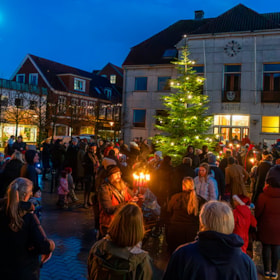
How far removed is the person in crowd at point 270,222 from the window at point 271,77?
2137cm

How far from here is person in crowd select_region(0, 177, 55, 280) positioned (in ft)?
10.3

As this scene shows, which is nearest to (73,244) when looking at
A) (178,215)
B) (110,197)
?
(110,197)

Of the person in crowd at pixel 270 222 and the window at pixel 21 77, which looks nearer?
the person in crowd at pixel 270 222

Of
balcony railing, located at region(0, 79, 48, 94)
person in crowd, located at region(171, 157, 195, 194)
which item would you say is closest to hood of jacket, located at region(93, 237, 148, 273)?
person in crowd, located at region(171, 157, 195, 194)

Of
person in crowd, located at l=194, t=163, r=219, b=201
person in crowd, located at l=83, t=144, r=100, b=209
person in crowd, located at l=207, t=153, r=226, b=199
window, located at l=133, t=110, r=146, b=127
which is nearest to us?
person in crowd, located at l=194, t=163, r=219, b=201

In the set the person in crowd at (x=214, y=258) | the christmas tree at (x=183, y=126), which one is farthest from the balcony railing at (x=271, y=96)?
the person in crowd at (x=214, y=258)

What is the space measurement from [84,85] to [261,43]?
85.3ft

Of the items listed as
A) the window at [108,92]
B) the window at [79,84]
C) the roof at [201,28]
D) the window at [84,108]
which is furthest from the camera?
the window at [108,92]

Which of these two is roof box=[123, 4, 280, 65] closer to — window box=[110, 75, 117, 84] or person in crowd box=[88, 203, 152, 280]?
window box=[110, 75, 117, 84]

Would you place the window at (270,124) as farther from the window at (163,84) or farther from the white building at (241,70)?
the window at (163,84)

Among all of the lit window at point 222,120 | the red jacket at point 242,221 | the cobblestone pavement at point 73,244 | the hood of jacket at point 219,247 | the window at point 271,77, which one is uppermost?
the window at point 271,77

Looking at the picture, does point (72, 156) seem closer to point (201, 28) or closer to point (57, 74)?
point (201, 28)

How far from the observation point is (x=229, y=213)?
102 inches

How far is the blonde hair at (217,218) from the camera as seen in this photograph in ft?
8.27
